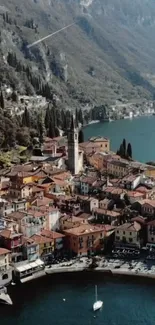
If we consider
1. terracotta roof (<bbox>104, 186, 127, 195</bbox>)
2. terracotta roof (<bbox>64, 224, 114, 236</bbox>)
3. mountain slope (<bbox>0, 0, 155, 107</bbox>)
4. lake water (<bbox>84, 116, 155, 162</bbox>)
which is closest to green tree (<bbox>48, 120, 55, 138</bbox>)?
lake water (<bbox>84, 116, 155, 162</bbox>)

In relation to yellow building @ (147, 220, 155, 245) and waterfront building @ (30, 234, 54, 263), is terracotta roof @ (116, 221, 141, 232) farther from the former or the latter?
waterfront building @ (30, 234, 54, 263)

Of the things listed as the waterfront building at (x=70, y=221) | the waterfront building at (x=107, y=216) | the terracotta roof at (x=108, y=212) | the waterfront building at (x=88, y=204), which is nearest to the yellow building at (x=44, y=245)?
the waterfront building at (x=70, y=221)

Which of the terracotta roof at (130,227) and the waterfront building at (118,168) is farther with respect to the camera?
the waterfront building at (118,168)

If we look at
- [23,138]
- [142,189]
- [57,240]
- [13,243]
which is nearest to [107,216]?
[57,240]

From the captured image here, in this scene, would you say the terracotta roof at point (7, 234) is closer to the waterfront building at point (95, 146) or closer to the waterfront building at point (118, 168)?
the waterfront building at point (118, 168)

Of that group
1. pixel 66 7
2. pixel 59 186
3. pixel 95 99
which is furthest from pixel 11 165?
pixel 66 7

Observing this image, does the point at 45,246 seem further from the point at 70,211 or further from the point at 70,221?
the point at 70,211
